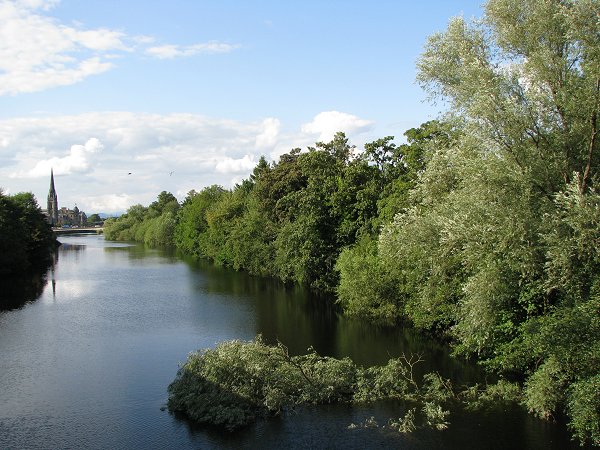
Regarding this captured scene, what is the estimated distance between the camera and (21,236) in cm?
6262

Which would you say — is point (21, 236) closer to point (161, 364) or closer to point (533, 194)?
point (161, 364)

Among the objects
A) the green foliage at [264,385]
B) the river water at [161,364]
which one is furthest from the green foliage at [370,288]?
the green foliage at [264,385]

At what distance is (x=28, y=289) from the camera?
157 feet

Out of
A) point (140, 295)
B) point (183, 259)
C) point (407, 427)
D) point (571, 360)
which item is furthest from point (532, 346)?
point (183, 259)

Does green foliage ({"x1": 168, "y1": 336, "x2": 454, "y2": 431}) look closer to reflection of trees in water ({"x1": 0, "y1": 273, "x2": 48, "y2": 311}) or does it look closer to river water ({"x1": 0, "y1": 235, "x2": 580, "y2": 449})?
river water ({"x1": 0, "y1": 235, "x2": 580, "y2": 449})

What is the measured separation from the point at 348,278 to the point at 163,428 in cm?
1925

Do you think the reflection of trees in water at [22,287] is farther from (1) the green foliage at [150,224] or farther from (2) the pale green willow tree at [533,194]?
(1) the green foliage at [150,224]

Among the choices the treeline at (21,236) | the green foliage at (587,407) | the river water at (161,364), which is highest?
the treeline at (21,236)

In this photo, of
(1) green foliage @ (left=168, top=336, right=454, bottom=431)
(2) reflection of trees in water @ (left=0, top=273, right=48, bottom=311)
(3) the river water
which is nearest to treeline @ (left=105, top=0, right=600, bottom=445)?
(3) the river water

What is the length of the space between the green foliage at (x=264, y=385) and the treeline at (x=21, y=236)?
4401 cm

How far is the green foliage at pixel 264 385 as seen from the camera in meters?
17.9

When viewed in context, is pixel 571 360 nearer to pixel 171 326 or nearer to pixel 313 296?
pixel 171 326

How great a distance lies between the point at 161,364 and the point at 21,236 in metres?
46.5

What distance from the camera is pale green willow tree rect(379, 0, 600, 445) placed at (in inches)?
604
